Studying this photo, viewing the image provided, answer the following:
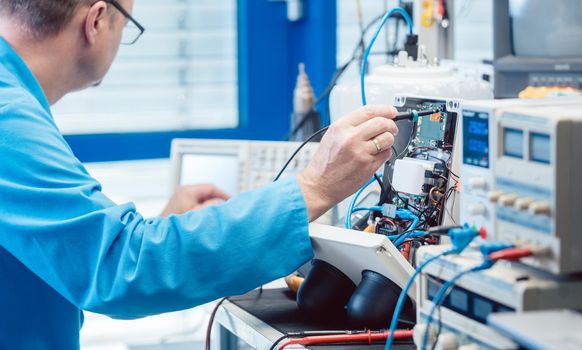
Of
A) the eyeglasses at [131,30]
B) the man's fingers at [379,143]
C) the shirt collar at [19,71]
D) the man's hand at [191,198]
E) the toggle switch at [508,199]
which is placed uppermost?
the eyeglasses at [131,30]

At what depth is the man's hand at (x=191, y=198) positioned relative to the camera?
1943 millimetres

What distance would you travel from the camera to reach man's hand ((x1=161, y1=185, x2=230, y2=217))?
1943 millimetres

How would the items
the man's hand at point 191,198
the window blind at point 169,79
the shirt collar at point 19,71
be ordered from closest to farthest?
1. the shirt collar at point 19,71
2. the man's hand at point 191,198
3. the window blind at point 169,79

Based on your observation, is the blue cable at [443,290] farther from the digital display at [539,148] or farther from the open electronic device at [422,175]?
the open electronic device at [422,175]

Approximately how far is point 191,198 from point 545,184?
1.14m

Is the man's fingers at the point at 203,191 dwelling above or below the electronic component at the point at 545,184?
below

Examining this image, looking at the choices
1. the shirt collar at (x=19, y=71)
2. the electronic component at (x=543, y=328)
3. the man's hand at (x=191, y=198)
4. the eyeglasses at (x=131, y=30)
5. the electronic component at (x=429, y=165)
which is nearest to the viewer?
the electronic component at (x=543, y=328)

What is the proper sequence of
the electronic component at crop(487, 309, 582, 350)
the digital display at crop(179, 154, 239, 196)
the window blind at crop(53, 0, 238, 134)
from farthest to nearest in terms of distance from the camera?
1. the window blind at crop(53, 0, 238, 134)
2. the digital display at crop(179, 154, 239, 196)
3. the electronic component at crop(487, 309, 582, 350)

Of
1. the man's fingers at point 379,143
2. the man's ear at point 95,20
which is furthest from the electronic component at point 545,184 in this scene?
the man's ear at point 95,20

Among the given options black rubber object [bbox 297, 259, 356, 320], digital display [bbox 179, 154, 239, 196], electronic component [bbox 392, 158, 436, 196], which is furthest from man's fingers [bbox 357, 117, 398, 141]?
digital display [bbox 179, 154, 239, 196]

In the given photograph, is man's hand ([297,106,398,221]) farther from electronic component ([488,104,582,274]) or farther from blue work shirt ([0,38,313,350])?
electronic component ([488,104,582,274])

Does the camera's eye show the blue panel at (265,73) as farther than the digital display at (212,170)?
Yes

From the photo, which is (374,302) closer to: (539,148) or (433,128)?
(433,128)

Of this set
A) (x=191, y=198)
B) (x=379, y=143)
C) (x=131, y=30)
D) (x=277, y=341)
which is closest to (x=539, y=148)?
(x=379, y=143)
